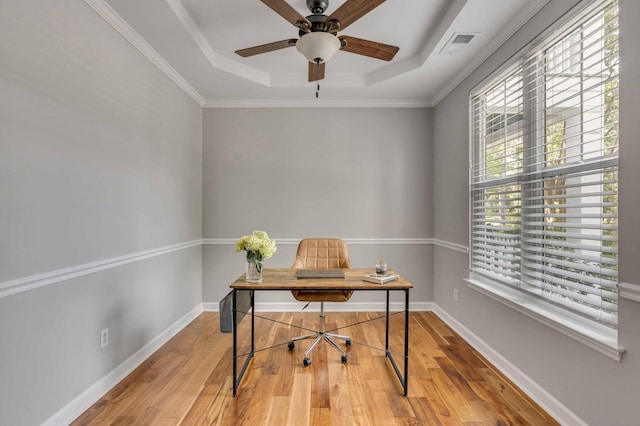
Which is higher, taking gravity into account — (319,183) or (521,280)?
(319,183)

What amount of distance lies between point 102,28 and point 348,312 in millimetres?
3451

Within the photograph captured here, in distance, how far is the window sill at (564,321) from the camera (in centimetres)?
152


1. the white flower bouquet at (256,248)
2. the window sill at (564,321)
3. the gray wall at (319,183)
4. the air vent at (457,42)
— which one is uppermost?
the air vent at (457,42)

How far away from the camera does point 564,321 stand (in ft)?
5.89

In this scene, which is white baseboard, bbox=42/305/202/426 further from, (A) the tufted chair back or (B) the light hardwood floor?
(A) the tufted chair back

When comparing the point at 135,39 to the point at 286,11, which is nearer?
the point at 286,11

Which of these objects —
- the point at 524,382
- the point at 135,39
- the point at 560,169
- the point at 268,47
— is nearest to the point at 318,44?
the point at 268,47

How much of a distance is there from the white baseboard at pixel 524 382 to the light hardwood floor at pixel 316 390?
0.04 meters

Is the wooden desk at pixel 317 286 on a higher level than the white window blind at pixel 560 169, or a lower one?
lower

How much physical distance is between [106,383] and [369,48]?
Result: 285 cm

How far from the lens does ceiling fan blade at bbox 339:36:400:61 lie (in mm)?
2072

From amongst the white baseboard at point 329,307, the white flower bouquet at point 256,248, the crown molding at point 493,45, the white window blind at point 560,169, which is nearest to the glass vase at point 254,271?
the white flower bouquet at point 256,248

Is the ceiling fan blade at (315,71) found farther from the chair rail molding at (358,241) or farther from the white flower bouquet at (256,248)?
the chair rail molding at (358,241)

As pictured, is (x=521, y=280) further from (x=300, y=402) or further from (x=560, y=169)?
(x=300, y=402)
